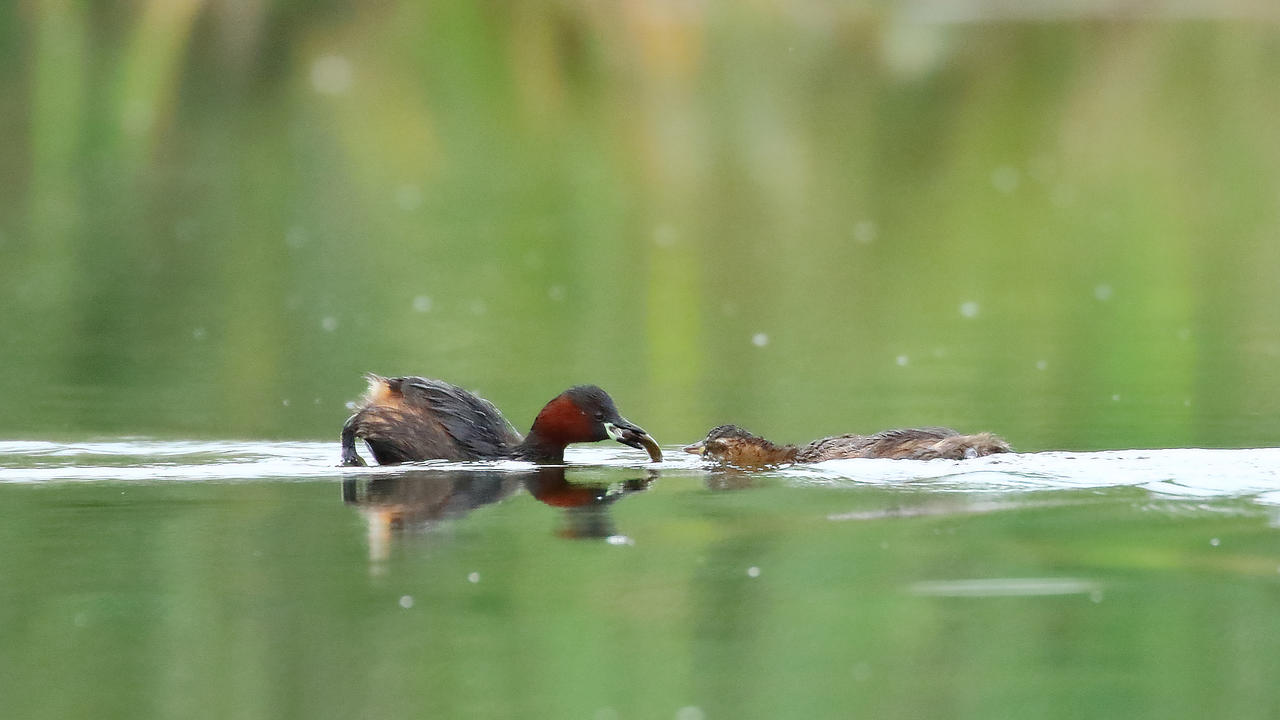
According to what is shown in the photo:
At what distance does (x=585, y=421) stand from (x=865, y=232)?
385 inches

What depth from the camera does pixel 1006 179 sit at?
2059 cm

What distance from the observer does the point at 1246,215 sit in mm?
18656

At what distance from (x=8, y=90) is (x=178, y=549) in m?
17.7

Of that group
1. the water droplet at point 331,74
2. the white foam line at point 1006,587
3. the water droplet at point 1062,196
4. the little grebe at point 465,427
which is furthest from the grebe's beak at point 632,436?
the water droplet at point 331,74

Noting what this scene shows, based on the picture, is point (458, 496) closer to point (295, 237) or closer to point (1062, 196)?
point (295, 237)

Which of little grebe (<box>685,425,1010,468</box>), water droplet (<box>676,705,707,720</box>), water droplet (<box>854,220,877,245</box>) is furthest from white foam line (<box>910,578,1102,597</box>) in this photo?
water droplet (<box>854,220,877,245</box>)

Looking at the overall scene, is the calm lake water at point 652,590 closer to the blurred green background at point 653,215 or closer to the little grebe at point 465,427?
the little grebe at point 465,427

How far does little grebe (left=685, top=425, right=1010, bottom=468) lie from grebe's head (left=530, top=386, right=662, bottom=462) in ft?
1.11

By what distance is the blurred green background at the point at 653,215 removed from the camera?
1114 centimetres

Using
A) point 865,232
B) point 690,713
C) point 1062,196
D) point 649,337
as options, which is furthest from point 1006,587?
point 1062,196

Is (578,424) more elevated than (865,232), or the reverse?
(865,232)

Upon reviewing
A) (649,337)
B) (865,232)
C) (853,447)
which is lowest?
(853,447)

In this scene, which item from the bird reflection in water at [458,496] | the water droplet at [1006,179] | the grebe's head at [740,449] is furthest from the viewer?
the water droplet at [1006,179]

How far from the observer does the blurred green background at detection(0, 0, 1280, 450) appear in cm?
1114
